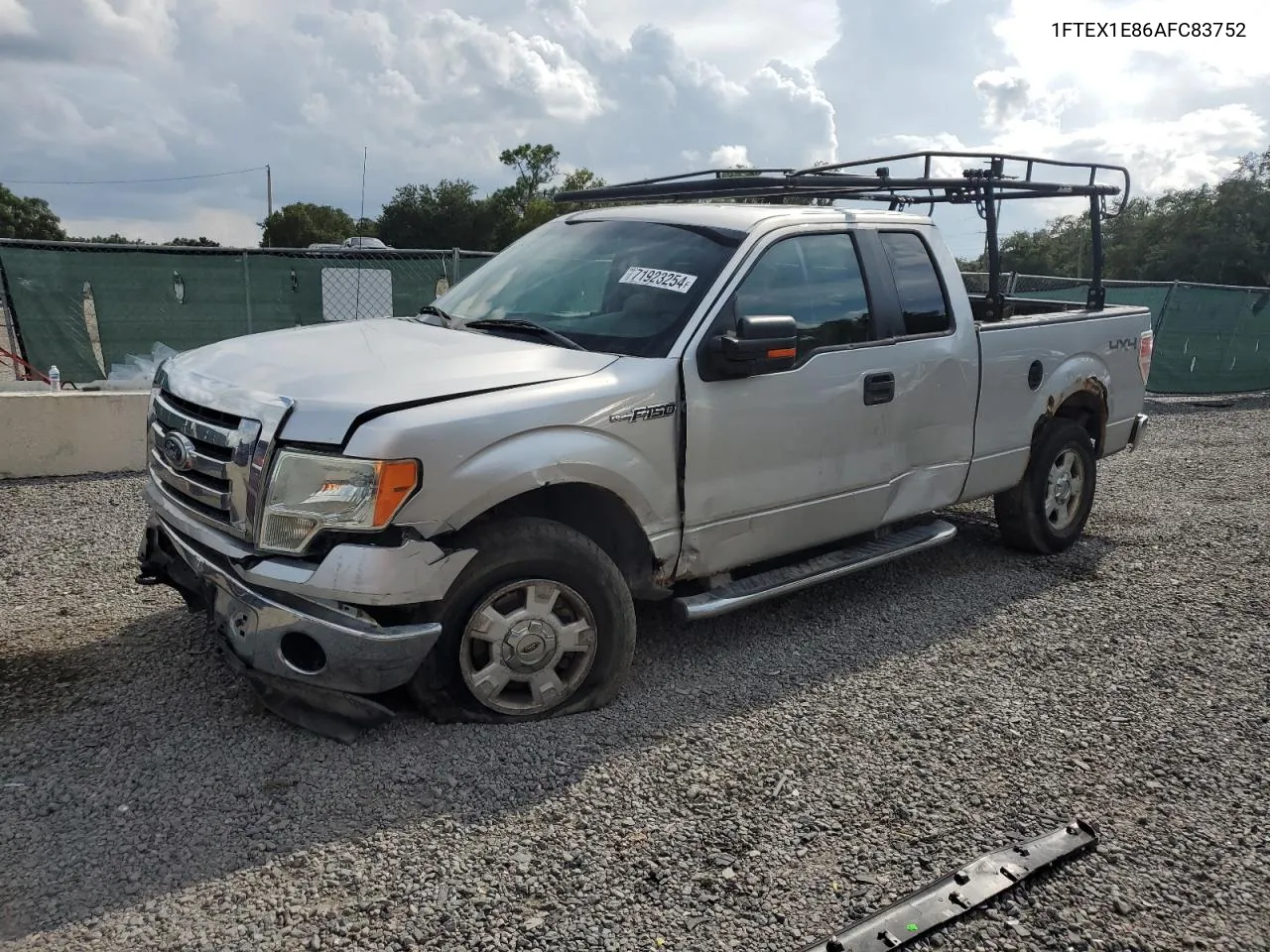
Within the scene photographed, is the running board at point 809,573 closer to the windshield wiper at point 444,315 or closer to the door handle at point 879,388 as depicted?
the door handle at point 879,388

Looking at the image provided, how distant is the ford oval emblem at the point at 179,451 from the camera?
11.5 feet

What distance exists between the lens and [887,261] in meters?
4.78

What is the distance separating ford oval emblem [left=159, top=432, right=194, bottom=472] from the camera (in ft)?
11.5

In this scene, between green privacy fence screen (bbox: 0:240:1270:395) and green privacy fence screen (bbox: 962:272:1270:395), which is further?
green privacy fence screen (bbox: 962:272:1270:395)

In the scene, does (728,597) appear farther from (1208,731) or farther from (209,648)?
(209,648)

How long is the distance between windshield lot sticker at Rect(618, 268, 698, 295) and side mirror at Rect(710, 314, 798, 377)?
30 centimetres

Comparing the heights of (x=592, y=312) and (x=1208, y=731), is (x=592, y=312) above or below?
above

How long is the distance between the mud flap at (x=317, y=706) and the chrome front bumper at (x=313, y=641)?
38 mm

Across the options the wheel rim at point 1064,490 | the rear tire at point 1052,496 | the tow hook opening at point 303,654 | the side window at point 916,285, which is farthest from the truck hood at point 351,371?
the wheel rim at point 1064,490

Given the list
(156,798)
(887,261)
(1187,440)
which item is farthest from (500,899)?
(1187,440)

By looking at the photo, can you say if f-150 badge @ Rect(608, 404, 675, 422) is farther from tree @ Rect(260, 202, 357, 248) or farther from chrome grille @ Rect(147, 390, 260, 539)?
tree @ Rect(260, 202, 357, 248)

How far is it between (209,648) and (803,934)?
2.81m

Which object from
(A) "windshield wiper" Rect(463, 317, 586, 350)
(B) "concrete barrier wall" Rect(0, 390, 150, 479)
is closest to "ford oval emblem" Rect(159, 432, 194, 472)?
(A) "windshield wiper" Rect(463, 317, 586, 350)

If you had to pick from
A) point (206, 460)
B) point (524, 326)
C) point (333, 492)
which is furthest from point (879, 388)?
point (206, 460)
